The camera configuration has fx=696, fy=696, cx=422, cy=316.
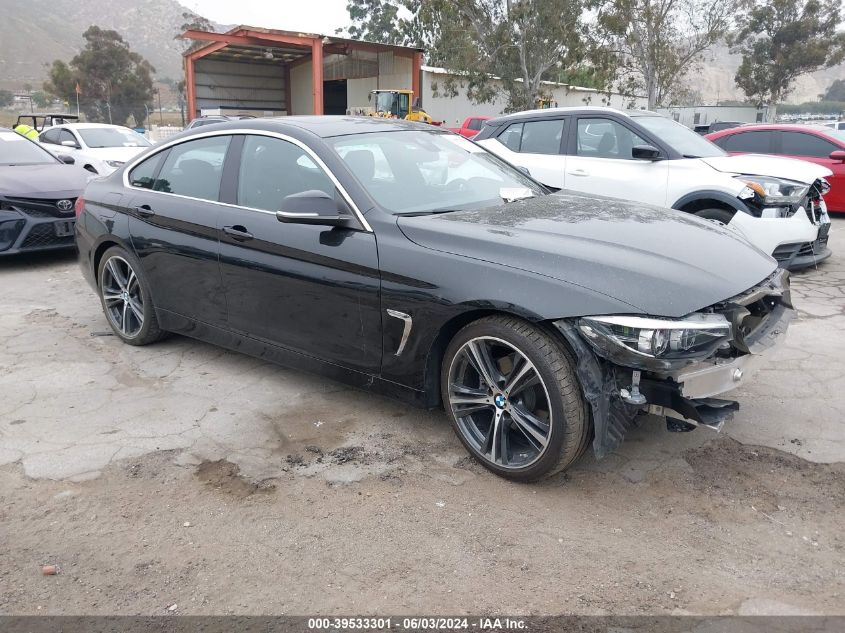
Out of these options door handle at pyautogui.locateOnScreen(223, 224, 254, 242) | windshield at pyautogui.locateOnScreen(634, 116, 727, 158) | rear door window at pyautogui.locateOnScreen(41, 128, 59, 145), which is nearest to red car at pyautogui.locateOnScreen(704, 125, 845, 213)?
windshield at pyautogui.locateOnScreen(634, 116, 727, 158)

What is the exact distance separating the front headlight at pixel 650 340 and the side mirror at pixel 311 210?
144 centimetres

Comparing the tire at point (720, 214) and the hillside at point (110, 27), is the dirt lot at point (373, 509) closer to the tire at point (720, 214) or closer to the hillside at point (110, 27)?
the tire at point (720, 214)

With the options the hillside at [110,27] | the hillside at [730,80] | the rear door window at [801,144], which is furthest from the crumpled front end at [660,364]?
the hillside at [730,80]

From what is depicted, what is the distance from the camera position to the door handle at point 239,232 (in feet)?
13.4

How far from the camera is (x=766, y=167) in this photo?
281 inches

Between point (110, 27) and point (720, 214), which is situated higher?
point (110, 27)

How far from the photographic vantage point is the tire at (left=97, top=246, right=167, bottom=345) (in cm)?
496

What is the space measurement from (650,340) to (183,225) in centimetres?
304

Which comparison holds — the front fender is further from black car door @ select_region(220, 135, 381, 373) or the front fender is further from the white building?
the white building

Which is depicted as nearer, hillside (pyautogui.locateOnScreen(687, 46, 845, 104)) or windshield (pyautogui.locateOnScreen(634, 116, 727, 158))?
windshield (pyautogui.locateOnScreen(634, 116, 727, 158))

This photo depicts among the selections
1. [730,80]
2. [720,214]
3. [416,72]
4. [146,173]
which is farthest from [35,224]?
[730,80]

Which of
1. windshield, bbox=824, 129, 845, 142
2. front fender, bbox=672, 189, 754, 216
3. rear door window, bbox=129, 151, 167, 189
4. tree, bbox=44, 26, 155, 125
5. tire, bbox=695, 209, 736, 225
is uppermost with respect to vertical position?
tree, bbox=44, 26, 155, 125

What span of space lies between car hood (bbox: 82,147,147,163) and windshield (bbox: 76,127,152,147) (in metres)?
0.23

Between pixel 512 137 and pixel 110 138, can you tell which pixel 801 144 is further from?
pixel 110 138
